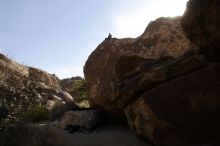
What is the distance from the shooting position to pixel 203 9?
374 inches

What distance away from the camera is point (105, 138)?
12.1m

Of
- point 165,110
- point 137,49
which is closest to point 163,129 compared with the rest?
point 165,110

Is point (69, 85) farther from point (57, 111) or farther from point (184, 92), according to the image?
point (184, 92)

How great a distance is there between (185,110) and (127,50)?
693 cm

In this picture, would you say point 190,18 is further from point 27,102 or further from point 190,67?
point 27,102

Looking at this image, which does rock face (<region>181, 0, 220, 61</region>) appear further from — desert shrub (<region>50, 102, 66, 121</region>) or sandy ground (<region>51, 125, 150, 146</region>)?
desert shrub (<region>50, 102, 66, 121</region>)

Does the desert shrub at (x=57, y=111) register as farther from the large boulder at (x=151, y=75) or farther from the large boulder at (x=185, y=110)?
the large boulder at (x=185, y=110)

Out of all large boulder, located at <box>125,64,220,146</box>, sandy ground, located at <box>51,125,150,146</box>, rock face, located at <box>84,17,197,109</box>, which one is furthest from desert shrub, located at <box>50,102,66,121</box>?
large boulder, located at <box>125,64,220,146</box>

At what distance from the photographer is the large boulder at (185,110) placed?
883 centimetres

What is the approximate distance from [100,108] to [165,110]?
613 centimetres

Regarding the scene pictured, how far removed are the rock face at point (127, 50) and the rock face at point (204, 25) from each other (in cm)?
394

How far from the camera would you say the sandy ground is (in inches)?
438

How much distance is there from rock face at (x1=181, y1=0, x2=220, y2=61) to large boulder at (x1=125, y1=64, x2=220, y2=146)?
2.36 ft

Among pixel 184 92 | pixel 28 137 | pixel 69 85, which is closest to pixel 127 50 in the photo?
pixel 28 137
